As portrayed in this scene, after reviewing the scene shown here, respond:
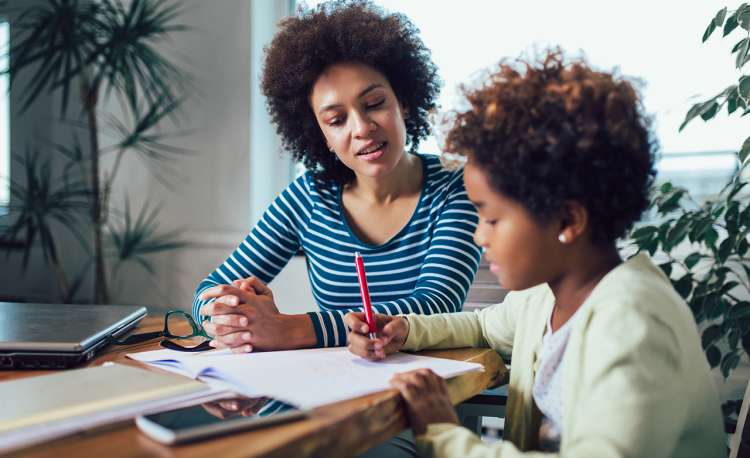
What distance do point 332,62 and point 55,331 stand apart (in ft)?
2.80

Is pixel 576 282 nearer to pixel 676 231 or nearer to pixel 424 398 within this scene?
pixel 424 398

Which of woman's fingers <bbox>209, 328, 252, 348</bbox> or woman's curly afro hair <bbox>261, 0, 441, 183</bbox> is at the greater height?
woman's curly afro hair <bbox>261, 0, 441, 183</bbox>

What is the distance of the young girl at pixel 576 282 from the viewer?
0.53 meters

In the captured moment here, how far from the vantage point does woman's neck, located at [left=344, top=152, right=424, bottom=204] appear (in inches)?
54.3

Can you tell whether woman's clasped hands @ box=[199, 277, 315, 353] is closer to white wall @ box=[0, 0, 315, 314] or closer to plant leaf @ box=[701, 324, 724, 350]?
plant leaf @ box=[701, 324, 724, 350]

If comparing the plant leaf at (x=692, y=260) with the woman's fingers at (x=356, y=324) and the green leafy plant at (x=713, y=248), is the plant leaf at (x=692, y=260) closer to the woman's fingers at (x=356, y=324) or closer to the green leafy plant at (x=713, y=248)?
the green leafy plant at (x=713, y=248)

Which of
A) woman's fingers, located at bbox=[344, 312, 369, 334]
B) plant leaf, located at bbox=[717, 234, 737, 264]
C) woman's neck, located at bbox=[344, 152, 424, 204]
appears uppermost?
woman's neck, located at bbox=[344, 152, 424, 204]

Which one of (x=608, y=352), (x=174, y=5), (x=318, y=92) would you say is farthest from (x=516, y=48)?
(x=608, y=352)

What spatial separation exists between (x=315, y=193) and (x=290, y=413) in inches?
37.1

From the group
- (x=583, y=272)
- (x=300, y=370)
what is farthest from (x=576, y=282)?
(x=300, y=370)

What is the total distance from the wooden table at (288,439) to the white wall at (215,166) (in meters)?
1.60

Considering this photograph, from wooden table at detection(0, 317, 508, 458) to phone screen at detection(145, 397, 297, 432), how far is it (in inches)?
1.3

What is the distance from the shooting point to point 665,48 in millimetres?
1886

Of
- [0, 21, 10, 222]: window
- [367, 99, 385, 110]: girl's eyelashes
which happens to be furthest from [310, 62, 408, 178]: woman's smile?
[0, 21, 10, 222]: window
